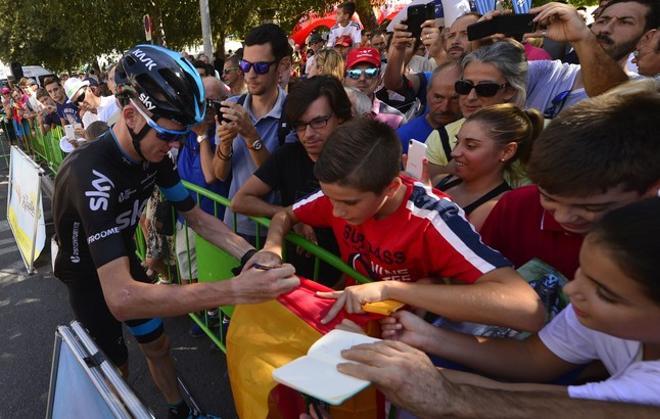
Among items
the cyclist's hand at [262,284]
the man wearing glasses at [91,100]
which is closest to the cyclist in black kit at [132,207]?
the cyclist's hand at [262,284]

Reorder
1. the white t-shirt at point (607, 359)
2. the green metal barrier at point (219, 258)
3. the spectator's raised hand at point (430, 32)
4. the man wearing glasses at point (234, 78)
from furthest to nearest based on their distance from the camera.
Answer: the man wearing glasses at point (234, 78) → the spectator's raised hand at point (430, 32) → the green metal barrier at point (219, 258) → the white t-shirt at point (607, 359)

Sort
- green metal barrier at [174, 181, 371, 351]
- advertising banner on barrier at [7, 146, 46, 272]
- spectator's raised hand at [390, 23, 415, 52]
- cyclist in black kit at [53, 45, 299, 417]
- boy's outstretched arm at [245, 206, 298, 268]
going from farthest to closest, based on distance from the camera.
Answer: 1. advertising banner on barrier at [7, 146, 46, 272]
2. spectator's raised hand at [390, 23, 415, 52]
3. green metal barrier at [174, 181, 371, 351]
4. boy's outstretched arm at [245, 206, 298, 268]
5. cyclist in black kit at [53, 45, 299, 417]

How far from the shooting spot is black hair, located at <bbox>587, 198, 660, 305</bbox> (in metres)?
0.94

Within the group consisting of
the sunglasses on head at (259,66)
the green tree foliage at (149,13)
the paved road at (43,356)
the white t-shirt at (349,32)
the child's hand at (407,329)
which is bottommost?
the paved road at (43,356)

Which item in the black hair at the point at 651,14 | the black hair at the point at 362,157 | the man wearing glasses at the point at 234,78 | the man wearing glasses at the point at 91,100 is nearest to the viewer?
the black hair at the point at 362,157

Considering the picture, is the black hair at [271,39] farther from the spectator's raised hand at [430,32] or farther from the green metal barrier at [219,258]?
the spectator's raised hand at [430,32]

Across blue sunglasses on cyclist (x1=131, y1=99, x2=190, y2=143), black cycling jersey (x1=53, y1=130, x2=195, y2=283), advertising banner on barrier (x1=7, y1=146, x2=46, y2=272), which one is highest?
blue sunglasses on cyclist (x1=131, y1=99, x2=190, y2=143)

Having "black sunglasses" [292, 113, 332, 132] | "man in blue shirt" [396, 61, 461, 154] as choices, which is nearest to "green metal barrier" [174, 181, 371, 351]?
"black sunglasses" [292, 113, 332, 132]

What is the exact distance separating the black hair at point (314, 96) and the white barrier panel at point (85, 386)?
1495 millimetres

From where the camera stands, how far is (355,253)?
2023 millimetres

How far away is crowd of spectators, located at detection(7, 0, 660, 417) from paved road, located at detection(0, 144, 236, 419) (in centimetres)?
71

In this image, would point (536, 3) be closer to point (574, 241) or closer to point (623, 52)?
point (623, 52)

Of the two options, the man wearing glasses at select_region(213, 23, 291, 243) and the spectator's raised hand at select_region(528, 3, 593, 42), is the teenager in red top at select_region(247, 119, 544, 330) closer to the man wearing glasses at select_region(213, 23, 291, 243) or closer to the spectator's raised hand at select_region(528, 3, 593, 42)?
the man wearing glasses at select_region(213, 23, 291, 243)

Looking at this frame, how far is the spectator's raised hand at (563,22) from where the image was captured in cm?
250
